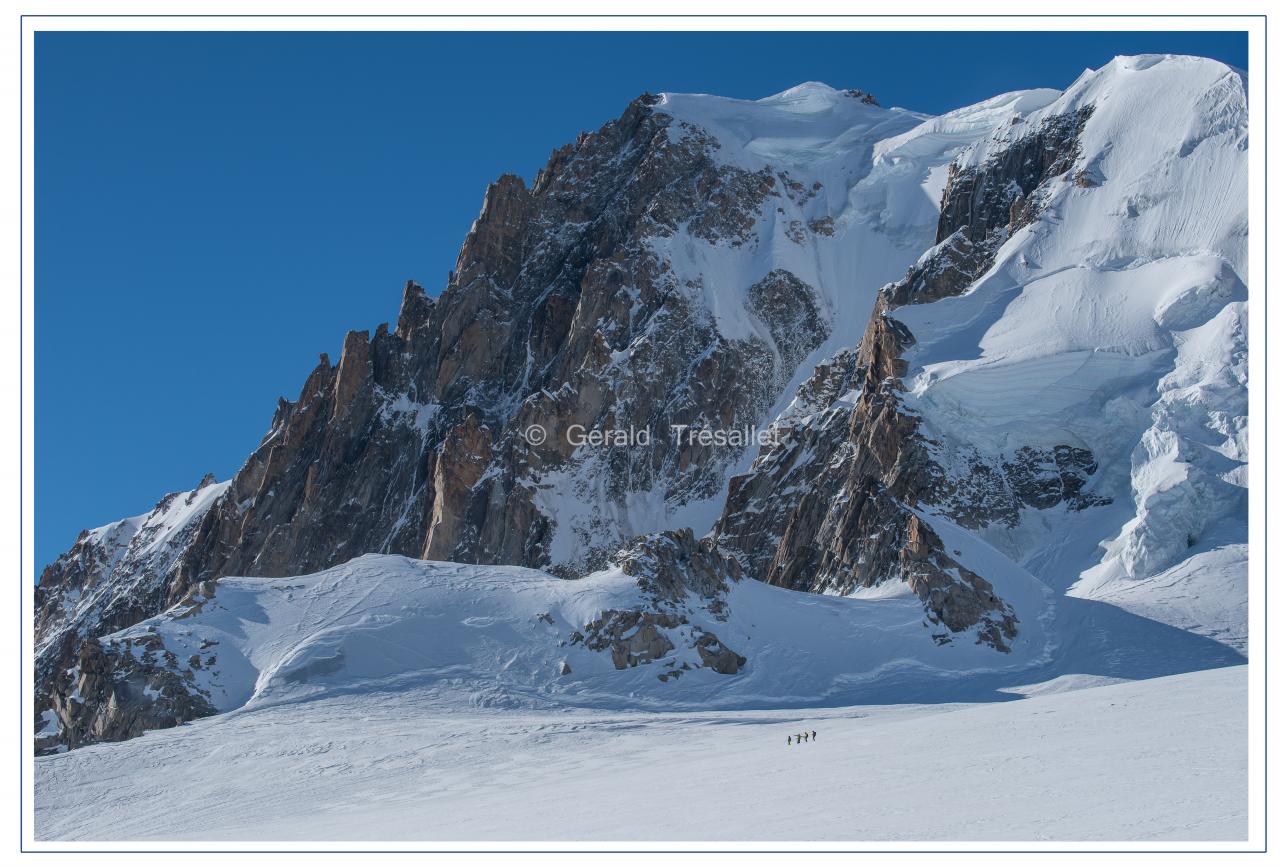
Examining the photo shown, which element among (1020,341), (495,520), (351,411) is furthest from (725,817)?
(351,411)

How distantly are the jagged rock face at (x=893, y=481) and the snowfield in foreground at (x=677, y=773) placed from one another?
14.6 metres

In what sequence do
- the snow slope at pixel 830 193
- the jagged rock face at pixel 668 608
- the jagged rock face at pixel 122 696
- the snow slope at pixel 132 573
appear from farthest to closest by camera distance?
the snow slope at pixel 132 573 → the snow slope at pixel 830 193 → the jagged rock face at pixel 668 608 → the jagged rock face at pixel 122 696

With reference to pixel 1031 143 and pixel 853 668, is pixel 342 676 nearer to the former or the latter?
pixel 853 668

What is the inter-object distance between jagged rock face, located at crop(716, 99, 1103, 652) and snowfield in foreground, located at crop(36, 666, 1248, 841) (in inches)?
576

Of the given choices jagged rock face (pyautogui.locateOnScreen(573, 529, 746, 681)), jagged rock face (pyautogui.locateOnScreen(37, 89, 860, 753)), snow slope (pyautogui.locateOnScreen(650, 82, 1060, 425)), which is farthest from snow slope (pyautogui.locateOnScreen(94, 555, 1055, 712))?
snow slope (pyautogui.locateOnScreen(650, 82, 1060, 425))

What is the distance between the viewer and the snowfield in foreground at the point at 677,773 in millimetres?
34312

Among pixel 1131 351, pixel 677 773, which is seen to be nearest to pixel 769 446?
pixel 1131 351

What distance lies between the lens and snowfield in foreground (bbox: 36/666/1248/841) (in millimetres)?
34312

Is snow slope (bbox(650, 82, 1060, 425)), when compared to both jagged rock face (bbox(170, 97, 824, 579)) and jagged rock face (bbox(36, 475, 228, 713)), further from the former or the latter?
jagged rock face (bbox(36, 475, 228, 713))

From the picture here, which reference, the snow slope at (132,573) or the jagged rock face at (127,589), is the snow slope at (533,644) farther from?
the snow slope at (132,573)

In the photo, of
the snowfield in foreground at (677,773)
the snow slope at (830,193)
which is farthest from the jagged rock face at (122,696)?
the snow slope at (830,193)

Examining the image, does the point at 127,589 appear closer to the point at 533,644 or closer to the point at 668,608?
the point at 533,644

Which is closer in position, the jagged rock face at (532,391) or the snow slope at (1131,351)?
the snow slope at (1131,351)

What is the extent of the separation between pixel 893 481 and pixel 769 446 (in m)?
21.1
